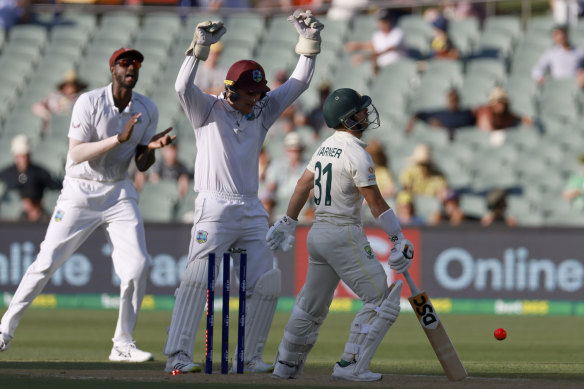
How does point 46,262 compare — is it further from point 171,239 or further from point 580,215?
point 580,215

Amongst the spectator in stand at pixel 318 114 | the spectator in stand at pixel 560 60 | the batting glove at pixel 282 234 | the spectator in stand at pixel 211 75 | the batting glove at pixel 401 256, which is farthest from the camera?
the spectator in stand at pixel 211 75

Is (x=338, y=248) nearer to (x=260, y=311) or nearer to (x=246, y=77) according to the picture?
(x=260, y=311)

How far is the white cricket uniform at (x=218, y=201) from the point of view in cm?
749

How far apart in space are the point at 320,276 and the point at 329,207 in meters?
0.45

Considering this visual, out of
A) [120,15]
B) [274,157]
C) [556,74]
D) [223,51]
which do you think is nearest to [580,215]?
[556,74]

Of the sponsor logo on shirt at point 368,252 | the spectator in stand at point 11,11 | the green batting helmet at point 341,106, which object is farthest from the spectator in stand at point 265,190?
the sponsor logo on shirt at point 368,252

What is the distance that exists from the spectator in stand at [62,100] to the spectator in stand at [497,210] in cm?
723

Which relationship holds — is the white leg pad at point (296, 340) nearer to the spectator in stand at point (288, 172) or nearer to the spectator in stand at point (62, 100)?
the spectator in stand at point (288, 172)

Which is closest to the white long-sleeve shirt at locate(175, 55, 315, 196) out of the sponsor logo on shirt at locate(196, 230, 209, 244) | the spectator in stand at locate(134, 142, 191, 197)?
the sponsor logo on shirt at locate(196, 230, 209, 244)

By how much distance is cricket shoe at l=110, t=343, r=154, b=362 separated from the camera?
8.65 metres

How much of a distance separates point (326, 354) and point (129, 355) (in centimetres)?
192

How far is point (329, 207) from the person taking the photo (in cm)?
718

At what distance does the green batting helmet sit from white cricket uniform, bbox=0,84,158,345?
74.6 inches

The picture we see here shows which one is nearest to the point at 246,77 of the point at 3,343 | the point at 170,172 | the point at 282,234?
the point at 282,234
